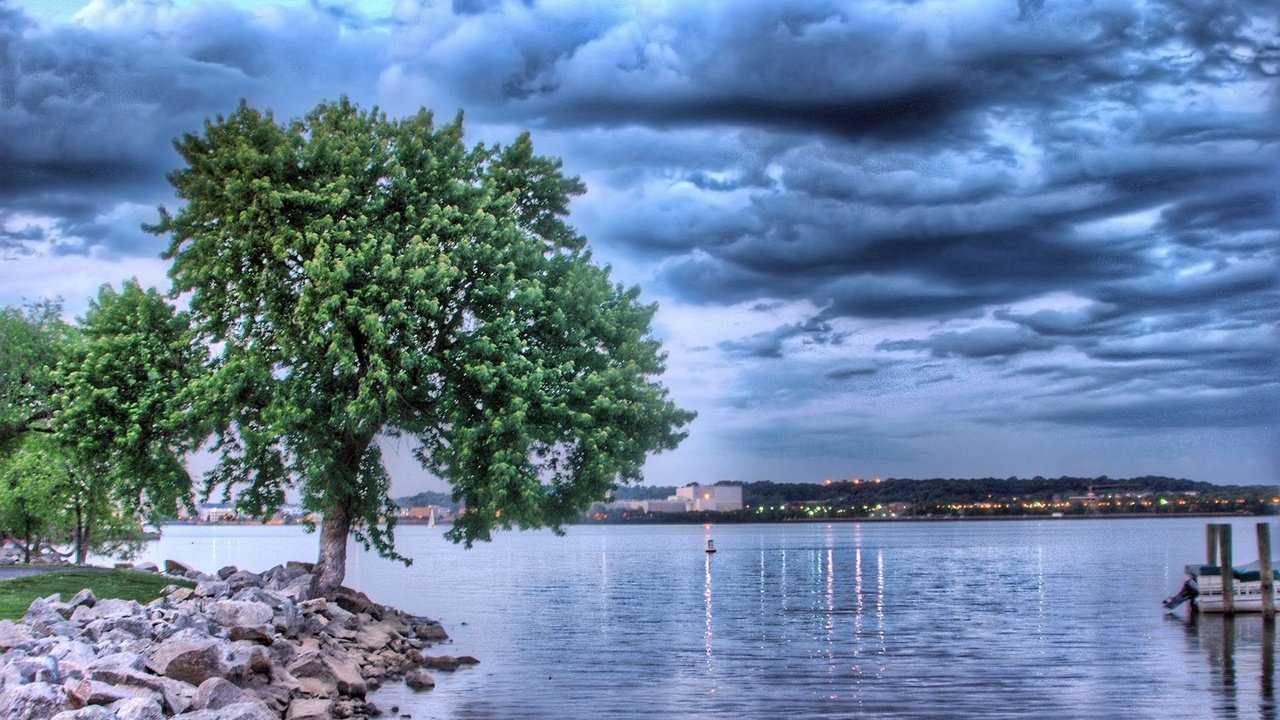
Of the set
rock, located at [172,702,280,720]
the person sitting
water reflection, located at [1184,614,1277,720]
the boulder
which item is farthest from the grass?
the person sitting

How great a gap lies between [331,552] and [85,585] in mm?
8054

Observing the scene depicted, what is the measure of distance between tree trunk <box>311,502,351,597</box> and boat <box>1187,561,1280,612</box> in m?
39.9

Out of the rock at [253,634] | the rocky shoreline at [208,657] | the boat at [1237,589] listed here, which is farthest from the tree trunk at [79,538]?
the boat at [1237,589]

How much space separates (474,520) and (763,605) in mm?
34477

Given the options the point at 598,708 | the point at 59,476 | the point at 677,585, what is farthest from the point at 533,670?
the point at 677,585

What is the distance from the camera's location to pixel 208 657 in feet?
85.1

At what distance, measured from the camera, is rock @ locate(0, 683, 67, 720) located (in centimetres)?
2156

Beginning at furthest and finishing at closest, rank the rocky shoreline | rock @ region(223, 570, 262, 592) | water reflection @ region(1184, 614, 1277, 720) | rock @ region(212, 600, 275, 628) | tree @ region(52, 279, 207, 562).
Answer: rock @ region(223, 570, 262, 592) → tree @ region(52, 279, 207, 562) → water reflection @ region(1184, 614, 1277, 720) → rock @ region(212, 600, 275, 628) → the rocky shoreline

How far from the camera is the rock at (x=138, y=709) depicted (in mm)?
21844

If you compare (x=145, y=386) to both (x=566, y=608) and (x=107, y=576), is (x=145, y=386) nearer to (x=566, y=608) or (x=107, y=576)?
(x=107, y=576)

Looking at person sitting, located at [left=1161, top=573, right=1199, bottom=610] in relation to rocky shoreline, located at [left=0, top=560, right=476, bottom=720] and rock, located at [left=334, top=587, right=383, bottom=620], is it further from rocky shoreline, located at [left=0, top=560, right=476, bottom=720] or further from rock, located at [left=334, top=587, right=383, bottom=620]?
rock, located at [left=334, top=587, right=383, bottom=620]

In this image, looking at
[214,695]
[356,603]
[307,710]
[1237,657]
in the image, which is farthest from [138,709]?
[1237,657]

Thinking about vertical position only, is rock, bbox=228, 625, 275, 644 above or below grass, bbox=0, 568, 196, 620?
below

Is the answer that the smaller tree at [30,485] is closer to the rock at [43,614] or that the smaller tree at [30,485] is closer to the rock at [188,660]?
the rock at [43,614]
